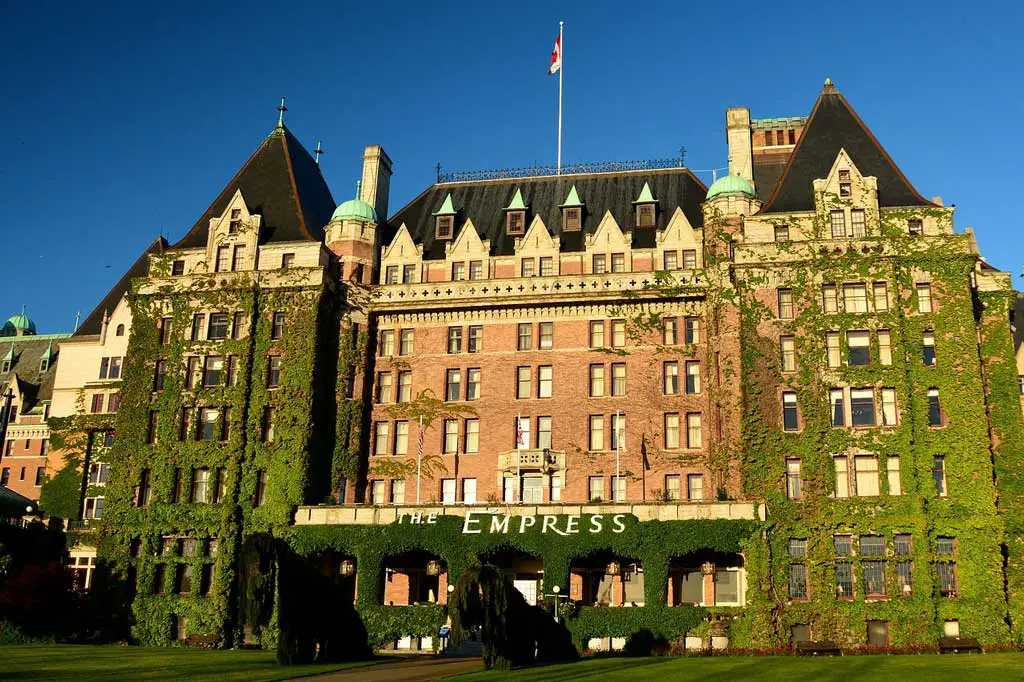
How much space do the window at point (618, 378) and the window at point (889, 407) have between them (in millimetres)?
14992

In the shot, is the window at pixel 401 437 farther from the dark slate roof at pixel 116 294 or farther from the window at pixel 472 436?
the dark slate roof at pixel 116 294

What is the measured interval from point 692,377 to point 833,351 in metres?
8.34

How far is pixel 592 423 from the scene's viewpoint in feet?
221

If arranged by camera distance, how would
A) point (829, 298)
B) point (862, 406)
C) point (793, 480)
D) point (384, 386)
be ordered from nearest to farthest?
point (793, 480) < point (862, 406) < point (829, 298) < point (384, 386)

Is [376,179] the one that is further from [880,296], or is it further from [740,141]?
[880,296]

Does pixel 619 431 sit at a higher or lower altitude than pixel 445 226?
lower

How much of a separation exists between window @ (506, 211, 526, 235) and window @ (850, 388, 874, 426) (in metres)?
24.5

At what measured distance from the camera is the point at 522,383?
A: 228ft

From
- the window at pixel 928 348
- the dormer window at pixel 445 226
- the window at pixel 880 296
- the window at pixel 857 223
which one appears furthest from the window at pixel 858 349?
the dormer window at pixel 445 226

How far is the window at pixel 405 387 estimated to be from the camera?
70438mm

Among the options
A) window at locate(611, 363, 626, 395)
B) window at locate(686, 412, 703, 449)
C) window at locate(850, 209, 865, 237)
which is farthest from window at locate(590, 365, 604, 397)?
window at locate(850, 209, 865, 237)

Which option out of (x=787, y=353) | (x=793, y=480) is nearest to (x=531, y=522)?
(x=793, y=480)

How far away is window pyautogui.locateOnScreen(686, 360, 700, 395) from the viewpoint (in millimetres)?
66625

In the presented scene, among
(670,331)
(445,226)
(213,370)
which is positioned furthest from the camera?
(445,226)
